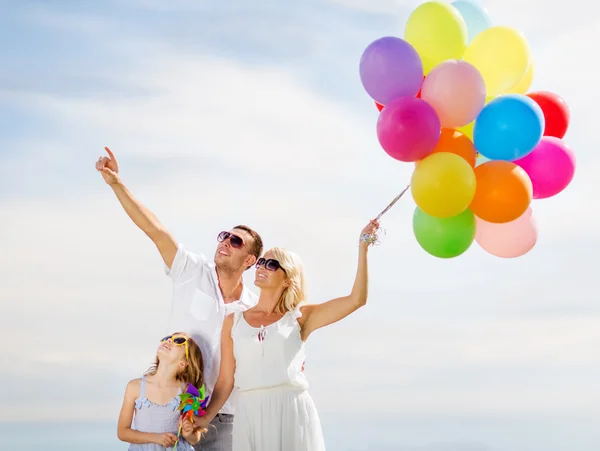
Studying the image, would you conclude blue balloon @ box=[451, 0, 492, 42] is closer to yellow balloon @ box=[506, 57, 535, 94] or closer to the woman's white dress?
yellow balloon @ box=[506, 57, 535, 94]

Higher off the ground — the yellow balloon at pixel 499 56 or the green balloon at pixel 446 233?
the yellow balloon at pixel 499 56

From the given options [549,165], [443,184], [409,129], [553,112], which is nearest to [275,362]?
[443,184]

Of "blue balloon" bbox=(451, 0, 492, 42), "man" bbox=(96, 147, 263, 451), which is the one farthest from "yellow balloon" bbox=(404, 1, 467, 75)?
"man" bbox=(96, 147, 263, 451)

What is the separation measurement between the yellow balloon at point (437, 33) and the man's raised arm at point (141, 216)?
2.19m

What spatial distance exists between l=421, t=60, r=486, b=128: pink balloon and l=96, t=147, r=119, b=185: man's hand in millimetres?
2298

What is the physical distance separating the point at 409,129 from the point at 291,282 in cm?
136

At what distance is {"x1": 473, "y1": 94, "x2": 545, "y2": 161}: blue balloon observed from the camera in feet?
19.5

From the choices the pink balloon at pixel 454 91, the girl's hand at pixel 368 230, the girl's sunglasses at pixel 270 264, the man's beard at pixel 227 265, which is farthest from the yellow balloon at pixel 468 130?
the man's beard at pixel 227 265

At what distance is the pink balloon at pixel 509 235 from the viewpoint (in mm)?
6391

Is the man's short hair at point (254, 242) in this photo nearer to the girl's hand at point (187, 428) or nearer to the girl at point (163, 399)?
the girl at point (163, 399)

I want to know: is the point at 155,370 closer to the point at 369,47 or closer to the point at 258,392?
the point at 258,392

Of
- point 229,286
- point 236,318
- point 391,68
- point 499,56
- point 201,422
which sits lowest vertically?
point 201,422

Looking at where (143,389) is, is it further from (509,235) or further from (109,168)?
(509,235)

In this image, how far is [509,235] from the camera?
6.39 m
